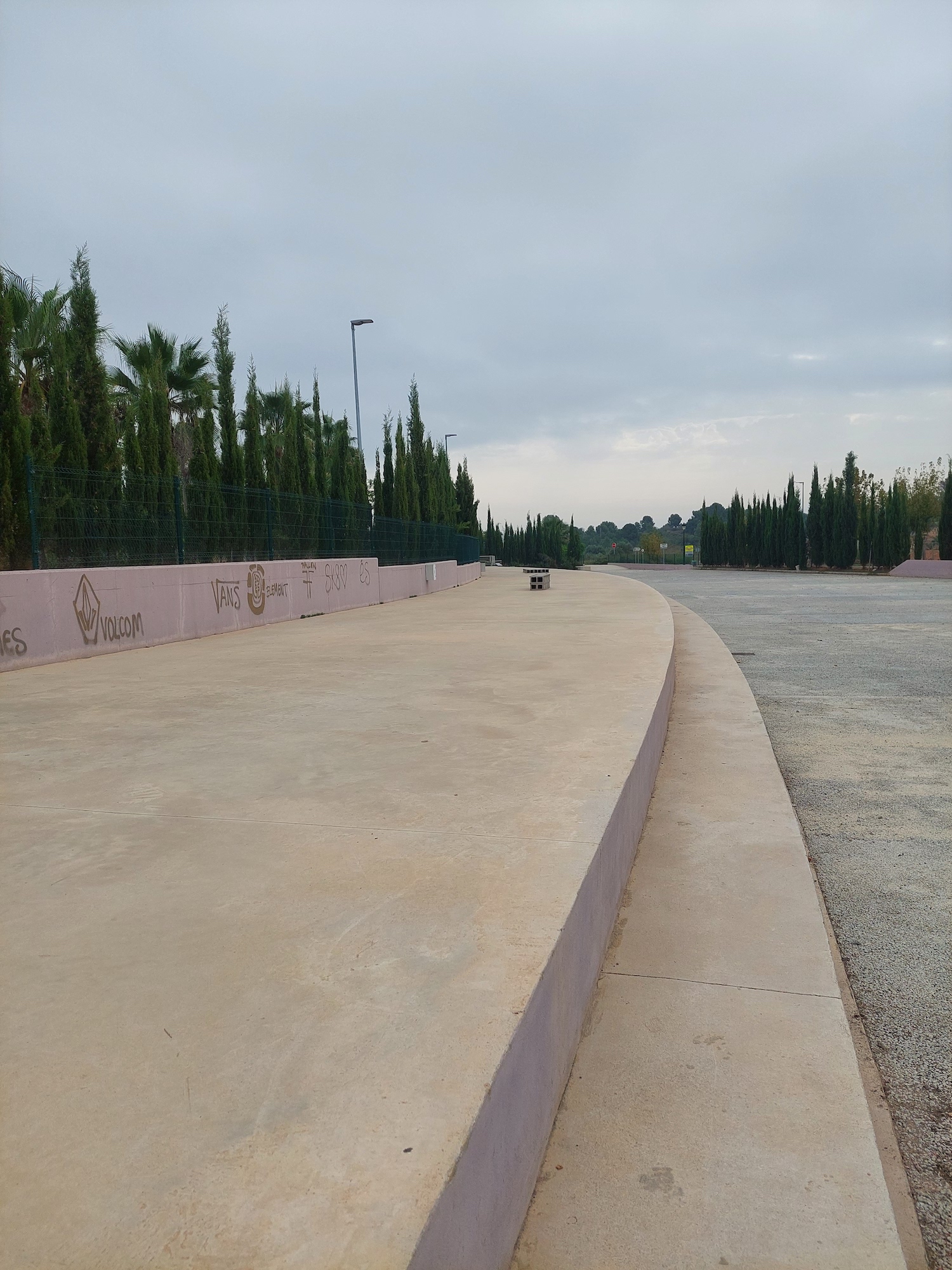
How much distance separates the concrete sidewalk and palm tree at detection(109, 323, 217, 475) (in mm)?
25913

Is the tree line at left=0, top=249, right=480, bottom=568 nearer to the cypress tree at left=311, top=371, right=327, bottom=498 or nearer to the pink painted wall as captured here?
the cypress tree at left=311, top=371, right=327, bottom=498

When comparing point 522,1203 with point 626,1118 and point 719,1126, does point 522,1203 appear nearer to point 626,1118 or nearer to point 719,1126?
point 626,1118

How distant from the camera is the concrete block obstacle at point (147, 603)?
30.6ft

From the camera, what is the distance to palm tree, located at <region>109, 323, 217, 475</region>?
27.4m

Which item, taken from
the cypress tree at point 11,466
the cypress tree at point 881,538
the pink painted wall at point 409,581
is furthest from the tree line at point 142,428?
the cypress tree at point 881,538

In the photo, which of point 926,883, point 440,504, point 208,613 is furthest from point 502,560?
point 926,883

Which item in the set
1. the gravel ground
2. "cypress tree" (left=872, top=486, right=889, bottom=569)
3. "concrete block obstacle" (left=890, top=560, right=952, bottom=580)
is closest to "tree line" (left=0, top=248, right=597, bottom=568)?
the gravel ground

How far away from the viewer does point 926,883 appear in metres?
3.81

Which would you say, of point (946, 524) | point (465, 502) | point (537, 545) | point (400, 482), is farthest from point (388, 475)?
point (537, 545)

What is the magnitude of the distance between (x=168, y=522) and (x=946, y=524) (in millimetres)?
47938

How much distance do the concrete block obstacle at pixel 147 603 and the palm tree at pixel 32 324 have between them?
9.13 m

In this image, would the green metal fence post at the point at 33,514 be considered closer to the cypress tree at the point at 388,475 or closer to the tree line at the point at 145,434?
the tree line at the point at 145,434

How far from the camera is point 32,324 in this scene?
75.9 ft

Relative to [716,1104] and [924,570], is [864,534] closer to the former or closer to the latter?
[924,570]
